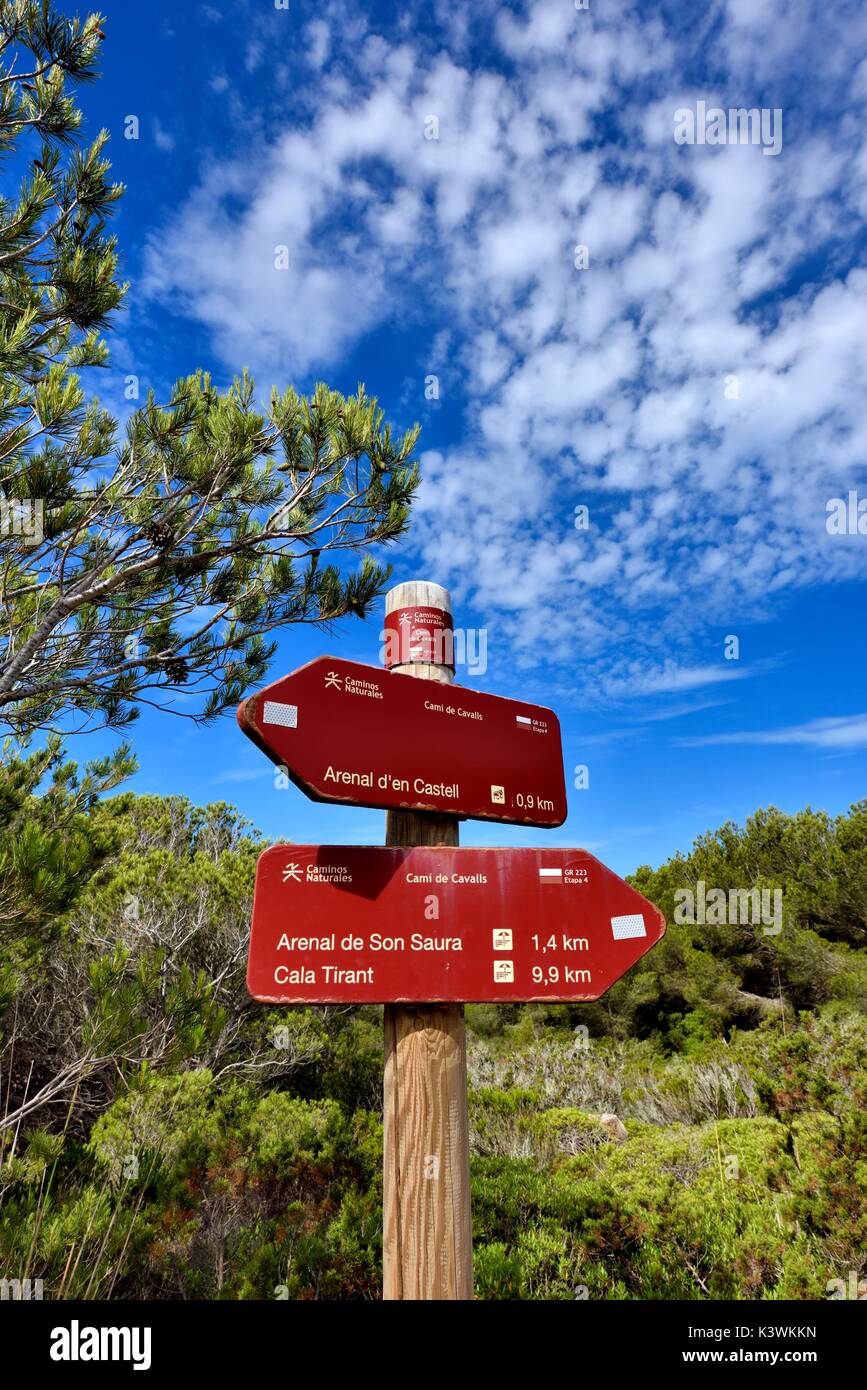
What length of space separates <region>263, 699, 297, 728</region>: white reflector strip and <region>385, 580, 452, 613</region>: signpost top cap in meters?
0.61

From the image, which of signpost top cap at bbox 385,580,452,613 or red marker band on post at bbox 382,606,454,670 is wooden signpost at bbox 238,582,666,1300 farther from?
signpost top cap at bbox 385,580,452,613

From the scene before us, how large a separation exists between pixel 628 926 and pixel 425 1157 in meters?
0.77

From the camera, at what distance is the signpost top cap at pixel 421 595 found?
2.14 m

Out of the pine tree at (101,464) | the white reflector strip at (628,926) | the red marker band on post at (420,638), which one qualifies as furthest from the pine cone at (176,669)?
the white reflector strip at (628,926)

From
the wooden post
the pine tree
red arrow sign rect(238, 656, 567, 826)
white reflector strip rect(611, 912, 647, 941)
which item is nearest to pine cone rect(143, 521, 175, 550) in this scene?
the pine tree

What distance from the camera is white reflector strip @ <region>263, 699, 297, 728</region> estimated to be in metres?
1.66

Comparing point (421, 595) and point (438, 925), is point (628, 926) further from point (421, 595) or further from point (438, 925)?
point (421, 595)

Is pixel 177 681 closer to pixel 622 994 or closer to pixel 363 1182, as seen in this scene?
pixel 363 1182

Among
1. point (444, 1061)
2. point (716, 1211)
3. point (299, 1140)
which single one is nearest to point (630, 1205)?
point (716, 1211)

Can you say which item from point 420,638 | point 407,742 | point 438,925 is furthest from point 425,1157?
point 420,638

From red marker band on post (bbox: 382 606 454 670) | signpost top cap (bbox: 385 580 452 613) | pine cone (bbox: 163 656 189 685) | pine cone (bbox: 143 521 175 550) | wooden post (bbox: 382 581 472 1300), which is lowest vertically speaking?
wooden post (bbox: 382 581 472 1300)

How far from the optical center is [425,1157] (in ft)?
5.50

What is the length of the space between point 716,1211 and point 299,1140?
3205 millimetres

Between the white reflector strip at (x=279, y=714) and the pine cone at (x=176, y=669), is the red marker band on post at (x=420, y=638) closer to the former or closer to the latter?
the white reflector strip at (x=279, y=714)
